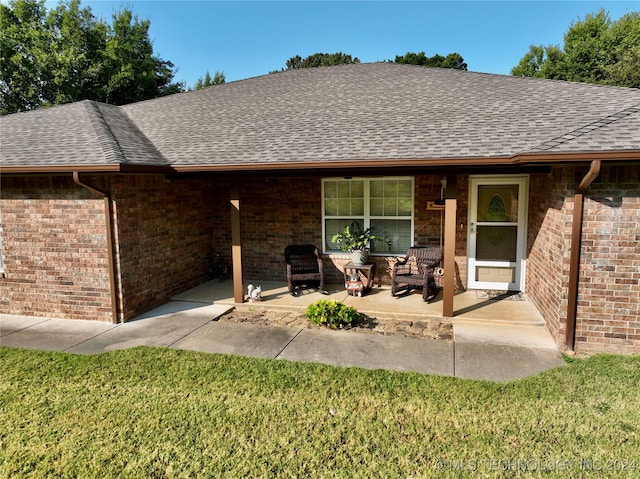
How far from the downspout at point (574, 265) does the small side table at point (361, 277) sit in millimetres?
3379

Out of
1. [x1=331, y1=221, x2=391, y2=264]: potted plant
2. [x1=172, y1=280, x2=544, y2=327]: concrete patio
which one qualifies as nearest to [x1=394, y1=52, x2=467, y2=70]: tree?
[x1=331, y1=221, x2=391, y2=264]: potted plant

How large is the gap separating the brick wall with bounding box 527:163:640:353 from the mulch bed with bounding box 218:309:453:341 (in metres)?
1.52

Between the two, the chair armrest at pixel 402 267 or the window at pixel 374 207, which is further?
the window at pixel 374 207

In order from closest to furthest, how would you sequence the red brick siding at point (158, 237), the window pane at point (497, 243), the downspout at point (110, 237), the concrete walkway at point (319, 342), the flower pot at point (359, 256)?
the concrete walkway at point (319, 342) < the downspout at point (110, 237) < the red brick siding at point (158, 237) < the window pane at point (497, 243) < the flower pot at point (359, 256)

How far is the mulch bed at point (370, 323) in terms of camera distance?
586 centimetres

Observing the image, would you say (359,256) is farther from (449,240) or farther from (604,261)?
(604,261)

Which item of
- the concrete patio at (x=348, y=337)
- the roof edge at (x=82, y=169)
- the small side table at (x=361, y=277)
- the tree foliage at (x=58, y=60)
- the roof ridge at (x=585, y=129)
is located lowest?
the concrete patio at (x=348, y=337)

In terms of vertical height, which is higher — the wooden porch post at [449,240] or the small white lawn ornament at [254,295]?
the wooden porch post at [449,240]

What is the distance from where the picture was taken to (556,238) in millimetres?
5340

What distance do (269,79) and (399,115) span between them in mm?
5174

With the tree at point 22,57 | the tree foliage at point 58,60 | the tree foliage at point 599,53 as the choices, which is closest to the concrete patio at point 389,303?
the tree foliage at point 58,60

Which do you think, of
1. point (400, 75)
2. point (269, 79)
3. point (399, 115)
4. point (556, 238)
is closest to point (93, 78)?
point (269, 79)

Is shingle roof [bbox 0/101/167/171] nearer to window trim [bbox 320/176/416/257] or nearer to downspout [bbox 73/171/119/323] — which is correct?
downspout [bbox 73/171/119/323]

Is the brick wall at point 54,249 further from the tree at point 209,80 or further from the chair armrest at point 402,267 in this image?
the tree at point 209,80
